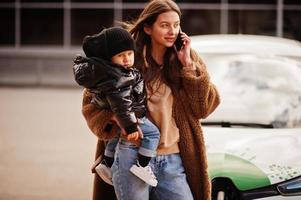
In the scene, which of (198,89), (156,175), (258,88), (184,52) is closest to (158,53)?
(184,52)

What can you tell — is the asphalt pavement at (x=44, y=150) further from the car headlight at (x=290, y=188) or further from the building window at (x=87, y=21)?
the building window at (x=87, y=21)

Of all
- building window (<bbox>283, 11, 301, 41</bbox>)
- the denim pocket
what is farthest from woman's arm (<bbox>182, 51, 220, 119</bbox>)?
building window (<bbox>283, 11, 301, 41</bbox>)

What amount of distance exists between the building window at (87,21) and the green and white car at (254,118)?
13.2 meters

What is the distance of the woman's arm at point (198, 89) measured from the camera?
155 inches

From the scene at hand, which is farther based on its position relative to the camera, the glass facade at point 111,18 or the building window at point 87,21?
the building window at point 87,21

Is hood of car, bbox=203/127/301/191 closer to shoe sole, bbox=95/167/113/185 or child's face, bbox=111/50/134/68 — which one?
shoe sole, bbox=95/167/113/185

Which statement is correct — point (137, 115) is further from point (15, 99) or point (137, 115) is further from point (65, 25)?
point (65, 25)

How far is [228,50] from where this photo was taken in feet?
21.7

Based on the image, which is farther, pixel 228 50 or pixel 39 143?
pixel 39 143

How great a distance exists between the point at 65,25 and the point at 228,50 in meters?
14.1

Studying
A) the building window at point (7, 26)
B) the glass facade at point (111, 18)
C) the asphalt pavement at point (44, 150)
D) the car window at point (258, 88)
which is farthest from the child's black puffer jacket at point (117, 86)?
the building window at point (7, 26)

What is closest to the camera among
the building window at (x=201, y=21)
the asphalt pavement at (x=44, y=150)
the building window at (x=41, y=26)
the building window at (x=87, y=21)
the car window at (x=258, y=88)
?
the car window at (x=258, y=88)

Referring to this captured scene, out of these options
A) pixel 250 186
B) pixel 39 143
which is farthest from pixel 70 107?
pixel 250 186

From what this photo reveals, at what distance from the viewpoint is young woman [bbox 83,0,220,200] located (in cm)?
386
